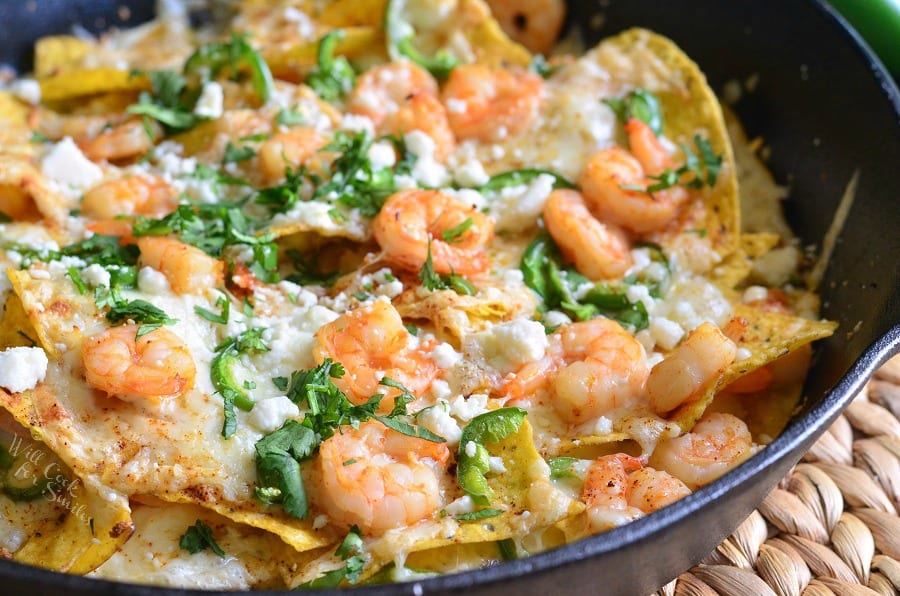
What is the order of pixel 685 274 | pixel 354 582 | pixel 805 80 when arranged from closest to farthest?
pixel 354 582
pixel 685 274
pixel 805 80

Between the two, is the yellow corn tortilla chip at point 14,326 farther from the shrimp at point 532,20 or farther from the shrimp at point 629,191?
the shrimp at point 532,20

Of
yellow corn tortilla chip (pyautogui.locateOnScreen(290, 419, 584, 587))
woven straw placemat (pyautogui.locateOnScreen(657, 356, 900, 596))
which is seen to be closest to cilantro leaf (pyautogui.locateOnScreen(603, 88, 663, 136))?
woven straw placemat (pyautogui.locateOnScreen(657, 356, 900, 596))

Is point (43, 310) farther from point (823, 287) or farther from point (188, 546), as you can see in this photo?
point (823, 287)

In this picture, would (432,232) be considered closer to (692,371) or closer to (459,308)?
(459,308)

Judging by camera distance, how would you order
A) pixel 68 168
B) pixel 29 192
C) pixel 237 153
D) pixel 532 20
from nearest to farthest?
pixel 29 192 → pixel 68 168 → pixel 237 153 → pixel 532 20

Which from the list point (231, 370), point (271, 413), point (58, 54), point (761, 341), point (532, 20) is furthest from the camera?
point (532, 20)

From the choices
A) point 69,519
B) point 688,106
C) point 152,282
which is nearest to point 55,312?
point 152,282

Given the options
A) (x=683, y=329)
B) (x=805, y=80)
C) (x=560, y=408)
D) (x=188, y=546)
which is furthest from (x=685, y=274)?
(x=188, y=546)

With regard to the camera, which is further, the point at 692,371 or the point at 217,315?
the point at 217,315
